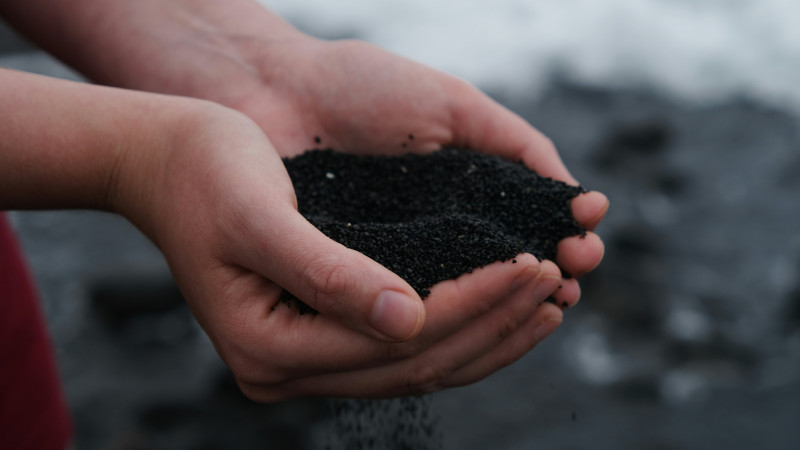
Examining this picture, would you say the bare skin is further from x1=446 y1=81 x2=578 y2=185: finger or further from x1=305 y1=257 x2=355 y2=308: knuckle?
x1=446 y1=81 x2=578 y2=185: finger

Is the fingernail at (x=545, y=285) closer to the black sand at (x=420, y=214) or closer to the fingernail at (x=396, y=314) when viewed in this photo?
the black sand at (x=420, y=214)

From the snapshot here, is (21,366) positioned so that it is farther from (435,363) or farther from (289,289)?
(435,363)

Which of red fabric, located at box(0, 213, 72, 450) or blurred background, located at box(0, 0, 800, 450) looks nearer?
red fabric, located at box(0, 213, 72, 450)

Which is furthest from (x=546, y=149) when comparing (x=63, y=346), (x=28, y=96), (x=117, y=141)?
(x=63, y=346)

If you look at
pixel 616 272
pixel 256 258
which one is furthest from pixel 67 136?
pixel 616 272

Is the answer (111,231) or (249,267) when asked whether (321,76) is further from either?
(111,231)

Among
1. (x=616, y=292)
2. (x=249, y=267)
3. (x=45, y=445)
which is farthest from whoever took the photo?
(x=616, y=292)

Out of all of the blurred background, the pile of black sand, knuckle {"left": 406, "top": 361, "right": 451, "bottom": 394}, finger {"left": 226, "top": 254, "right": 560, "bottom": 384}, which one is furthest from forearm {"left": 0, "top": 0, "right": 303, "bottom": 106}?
the blurred background
